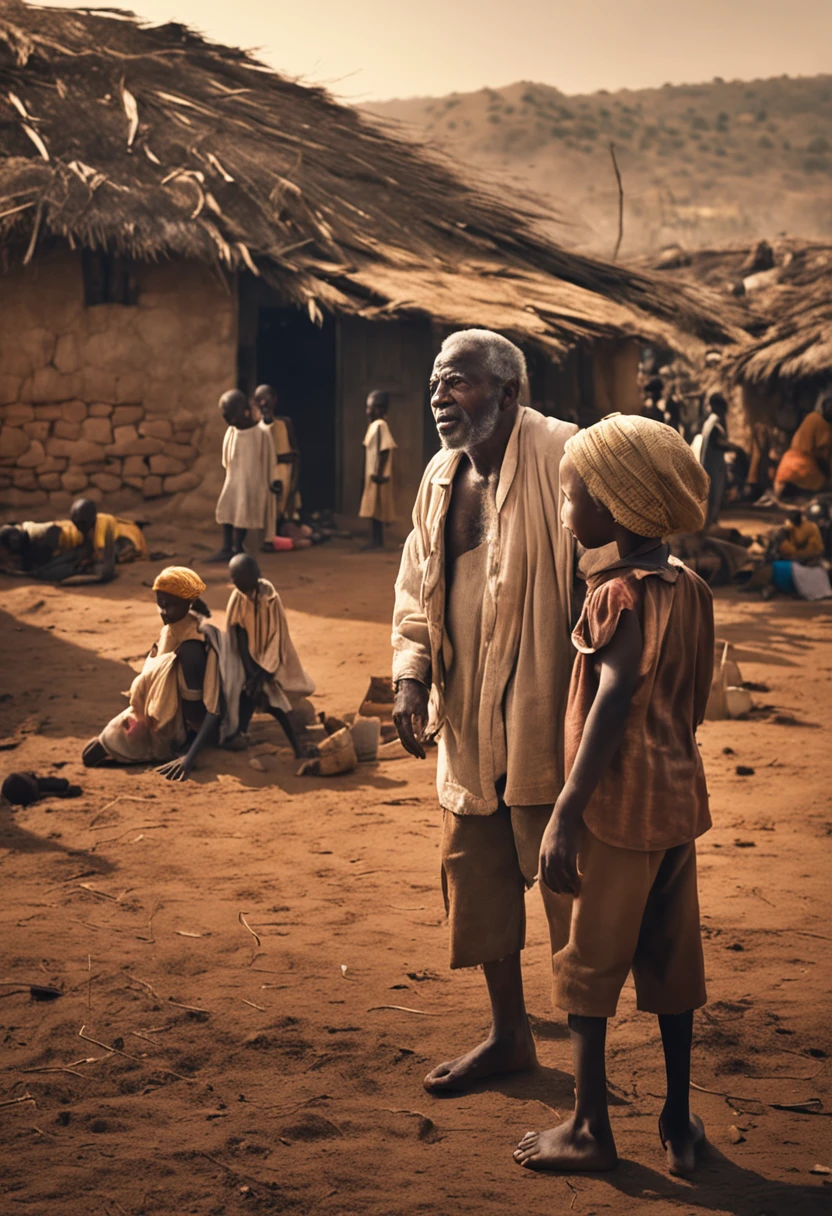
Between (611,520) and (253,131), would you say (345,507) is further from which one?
(611,520)

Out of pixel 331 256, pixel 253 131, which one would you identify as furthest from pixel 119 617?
pixel 253 131

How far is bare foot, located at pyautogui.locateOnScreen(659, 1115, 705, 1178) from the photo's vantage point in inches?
101

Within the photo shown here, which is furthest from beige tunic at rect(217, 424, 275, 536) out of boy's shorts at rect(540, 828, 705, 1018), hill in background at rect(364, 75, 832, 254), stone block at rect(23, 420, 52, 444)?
hill in background at rect(364, 75, 832, 254)

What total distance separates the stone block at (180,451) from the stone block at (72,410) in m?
0.85

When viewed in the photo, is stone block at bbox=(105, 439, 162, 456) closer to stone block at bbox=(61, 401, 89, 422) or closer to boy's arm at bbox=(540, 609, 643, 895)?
stone block at bbox=(61, 401, 89, 422)

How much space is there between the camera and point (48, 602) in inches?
376

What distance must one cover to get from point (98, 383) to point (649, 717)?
10.7 metres

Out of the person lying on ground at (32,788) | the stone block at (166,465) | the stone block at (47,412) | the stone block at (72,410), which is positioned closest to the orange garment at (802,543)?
the stone block at (166,465)

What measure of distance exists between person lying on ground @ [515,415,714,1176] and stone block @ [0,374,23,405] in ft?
34.9

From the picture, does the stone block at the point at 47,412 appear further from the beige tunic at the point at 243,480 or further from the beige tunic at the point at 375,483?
the beige tunic at the point at 375,483

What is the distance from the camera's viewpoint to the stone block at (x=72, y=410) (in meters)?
12.3

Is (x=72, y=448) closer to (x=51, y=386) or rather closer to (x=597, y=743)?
(x=51, y=386)

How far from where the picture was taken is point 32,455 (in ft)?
40.4

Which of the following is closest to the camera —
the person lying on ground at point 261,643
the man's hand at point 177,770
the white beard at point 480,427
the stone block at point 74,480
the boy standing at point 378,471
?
the white beard at point 480,427
